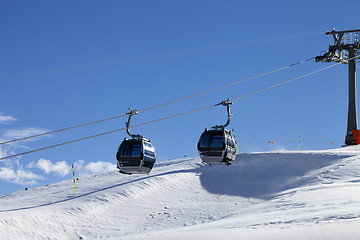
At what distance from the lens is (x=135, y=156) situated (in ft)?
60.1

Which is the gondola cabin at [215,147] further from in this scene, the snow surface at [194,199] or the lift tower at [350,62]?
the lift tower at [350,62]

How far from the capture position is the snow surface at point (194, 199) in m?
23.2

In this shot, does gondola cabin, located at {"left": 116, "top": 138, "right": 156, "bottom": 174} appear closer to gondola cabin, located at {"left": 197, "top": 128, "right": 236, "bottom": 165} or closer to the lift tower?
gondola cabin, located at {"left": 197, "top": 128, "right": 236, "bottom": 165}

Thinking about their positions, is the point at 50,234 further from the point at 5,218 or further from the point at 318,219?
the point at 318,219

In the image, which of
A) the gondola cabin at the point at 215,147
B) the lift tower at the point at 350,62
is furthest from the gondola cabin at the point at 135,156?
the lift tower at the point at 350,62

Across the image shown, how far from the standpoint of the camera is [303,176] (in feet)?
111

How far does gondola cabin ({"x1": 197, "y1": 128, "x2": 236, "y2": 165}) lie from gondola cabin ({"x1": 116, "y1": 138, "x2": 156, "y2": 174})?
6.62 feet

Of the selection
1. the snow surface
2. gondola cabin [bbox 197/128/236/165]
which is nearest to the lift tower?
the snow surface

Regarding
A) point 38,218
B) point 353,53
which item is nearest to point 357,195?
point 38,218

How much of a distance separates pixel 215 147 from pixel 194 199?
1456 cm

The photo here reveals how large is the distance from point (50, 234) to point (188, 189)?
1054 centimetres

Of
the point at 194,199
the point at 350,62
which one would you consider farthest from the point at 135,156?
the point at 350,62

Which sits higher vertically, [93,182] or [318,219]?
[93,182]

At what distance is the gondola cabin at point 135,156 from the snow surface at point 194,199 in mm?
3786
